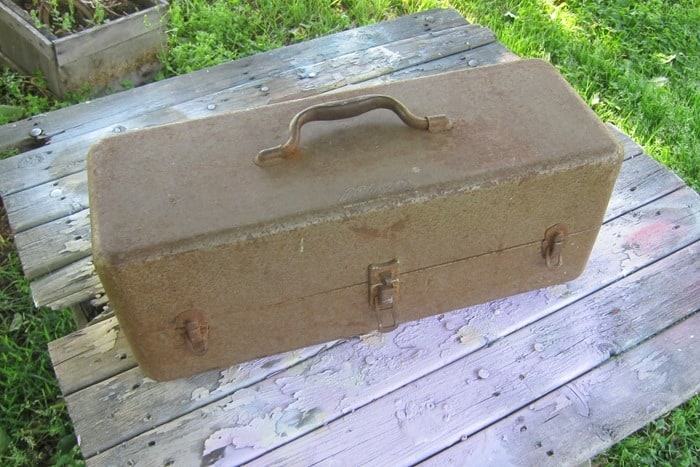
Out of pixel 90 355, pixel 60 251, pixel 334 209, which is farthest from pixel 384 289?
pixel 60 251

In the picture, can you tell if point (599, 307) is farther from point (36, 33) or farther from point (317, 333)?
point (36, 33)

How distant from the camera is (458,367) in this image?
6.44 feet

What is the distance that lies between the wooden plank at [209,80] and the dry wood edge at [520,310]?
95cm

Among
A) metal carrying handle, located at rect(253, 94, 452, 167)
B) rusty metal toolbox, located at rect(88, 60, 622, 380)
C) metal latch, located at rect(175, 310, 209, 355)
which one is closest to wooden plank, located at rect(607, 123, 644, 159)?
rusty metal toolbox, located at rect(88, 60, 622, 380)

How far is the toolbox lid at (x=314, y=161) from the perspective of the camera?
1.54m

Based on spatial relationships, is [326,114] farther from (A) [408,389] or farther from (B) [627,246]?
(B) [627,246]

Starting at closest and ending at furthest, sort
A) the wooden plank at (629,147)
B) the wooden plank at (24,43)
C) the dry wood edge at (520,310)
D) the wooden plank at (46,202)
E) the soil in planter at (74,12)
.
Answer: the dry wood edge at (520,310)
the wooden plank at (46,202)
the wooden plank at (629,147)
the wooden plank at (24,43)
the soil in planter at (74,12)

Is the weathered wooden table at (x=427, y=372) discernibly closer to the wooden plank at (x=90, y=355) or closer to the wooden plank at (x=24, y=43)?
the wooden plank at (x=90, y=355)

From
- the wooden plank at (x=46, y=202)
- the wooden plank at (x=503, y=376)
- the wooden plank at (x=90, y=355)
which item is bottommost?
the wooden plank at (x=503, y=376)

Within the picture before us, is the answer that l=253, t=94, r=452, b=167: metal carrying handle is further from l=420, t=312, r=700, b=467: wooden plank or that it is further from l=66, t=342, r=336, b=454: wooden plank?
l=420, t=312, r=700, b=467: wooden plank

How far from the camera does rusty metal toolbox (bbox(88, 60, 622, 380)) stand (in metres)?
1.55

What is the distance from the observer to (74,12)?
3.14 m

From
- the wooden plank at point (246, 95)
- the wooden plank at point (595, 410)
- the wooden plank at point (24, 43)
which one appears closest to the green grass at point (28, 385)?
the wooden plank at point (246, 95)

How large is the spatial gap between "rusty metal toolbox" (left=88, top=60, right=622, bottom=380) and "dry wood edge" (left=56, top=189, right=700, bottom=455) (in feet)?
0.35
